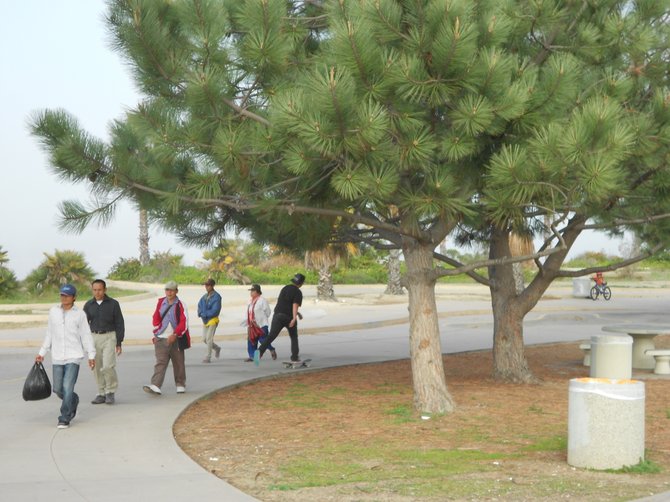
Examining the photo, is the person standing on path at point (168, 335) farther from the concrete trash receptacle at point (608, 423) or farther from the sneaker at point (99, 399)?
the concrete trash receptacle at point (608, 423)

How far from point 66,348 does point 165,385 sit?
3.56 meters

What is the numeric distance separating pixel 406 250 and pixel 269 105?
2678 millimetres

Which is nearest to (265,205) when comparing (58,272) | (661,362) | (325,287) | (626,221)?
(626,221)

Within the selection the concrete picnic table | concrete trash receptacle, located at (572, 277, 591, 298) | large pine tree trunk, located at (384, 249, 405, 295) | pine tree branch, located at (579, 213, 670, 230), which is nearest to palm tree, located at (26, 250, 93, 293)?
large pine tree trunk, located at (384, 249, 405, 295)

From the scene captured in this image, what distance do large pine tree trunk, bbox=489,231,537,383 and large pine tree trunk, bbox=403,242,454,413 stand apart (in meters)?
2.82

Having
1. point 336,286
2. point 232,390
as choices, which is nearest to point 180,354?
point 232,390

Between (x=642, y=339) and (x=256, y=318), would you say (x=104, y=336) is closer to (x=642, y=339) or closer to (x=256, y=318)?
(x=256, y=318)

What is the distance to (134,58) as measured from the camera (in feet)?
33.4

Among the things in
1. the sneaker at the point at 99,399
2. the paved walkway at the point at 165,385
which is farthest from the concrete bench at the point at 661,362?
the sneaker at the point at 99,399

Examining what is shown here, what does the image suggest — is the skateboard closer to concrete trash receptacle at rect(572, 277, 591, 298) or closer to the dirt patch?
the dirt patch

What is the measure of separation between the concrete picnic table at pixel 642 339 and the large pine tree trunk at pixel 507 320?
10.4ft

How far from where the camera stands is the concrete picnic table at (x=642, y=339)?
1658 cm

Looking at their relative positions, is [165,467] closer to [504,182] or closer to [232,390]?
[504,182]

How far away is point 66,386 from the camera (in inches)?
400
